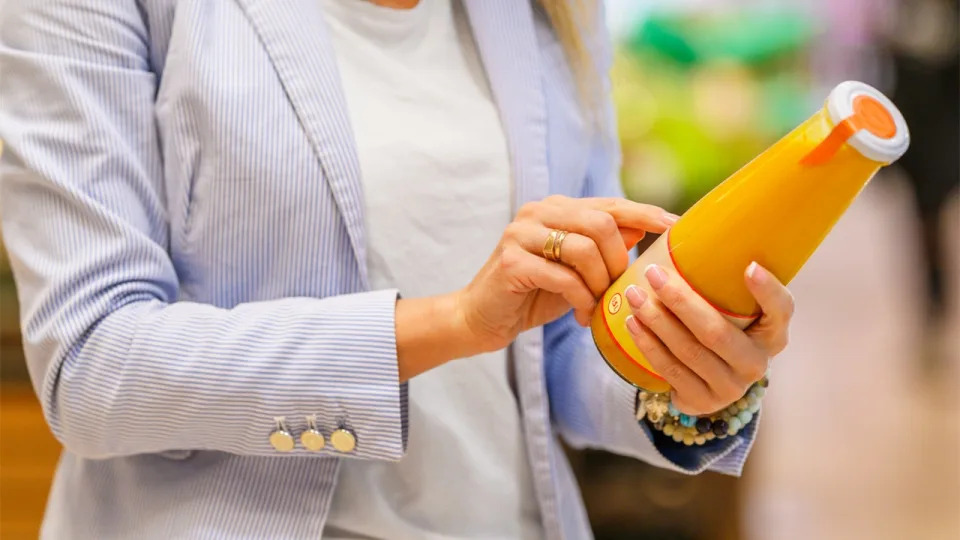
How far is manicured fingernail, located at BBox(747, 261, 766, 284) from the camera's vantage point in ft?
2.77

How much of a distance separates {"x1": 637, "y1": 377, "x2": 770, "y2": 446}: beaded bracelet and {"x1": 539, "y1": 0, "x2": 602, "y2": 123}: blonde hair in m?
0.35

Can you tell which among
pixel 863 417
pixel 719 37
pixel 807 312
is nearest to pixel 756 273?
pixel 719 37

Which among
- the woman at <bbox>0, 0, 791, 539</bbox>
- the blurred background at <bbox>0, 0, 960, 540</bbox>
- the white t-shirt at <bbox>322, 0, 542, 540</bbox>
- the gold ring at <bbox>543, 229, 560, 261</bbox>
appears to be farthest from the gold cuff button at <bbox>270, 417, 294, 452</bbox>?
the blurred background at <bbox>0, 0, 960, 540</bbox>

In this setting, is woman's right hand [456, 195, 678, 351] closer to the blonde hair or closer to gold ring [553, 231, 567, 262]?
gold ring [553, 231, 567, 262]

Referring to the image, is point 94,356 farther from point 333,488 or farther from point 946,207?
point 946,207

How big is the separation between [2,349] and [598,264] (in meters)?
1.98

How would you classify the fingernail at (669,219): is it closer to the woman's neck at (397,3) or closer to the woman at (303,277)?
the woman at (303,277)

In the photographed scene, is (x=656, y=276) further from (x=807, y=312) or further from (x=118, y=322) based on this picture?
(x=807, y=312)

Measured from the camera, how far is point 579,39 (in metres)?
1.29

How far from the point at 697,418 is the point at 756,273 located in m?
0.29

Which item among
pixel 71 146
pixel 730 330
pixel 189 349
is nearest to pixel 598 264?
pixel 730 330

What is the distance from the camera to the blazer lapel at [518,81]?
1185 millimetres

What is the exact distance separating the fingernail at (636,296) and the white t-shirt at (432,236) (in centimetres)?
31

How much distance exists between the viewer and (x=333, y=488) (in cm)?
108
